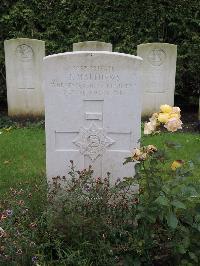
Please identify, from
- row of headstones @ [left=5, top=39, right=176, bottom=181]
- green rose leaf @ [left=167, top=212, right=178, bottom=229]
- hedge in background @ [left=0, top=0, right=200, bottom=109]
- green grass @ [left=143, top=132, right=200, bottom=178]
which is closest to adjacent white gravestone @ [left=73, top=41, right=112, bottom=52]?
hedge in background @ [left=0, top=0, right=200, bottom=109]

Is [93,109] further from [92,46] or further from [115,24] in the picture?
[115,24]

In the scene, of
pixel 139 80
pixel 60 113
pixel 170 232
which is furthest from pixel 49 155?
pixel 170 232

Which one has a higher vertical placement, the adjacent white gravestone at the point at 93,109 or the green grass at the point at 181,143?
the adjacent white gravestone at the point at 93,109

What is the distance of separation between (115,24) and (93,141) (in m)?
5.65

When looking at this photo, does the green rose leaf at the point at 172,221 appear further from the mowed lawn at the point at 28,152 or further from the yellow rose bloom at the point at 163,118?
the mowed lawn at the point at 28,152

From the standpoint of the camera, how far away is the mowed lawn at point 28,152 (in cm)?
503

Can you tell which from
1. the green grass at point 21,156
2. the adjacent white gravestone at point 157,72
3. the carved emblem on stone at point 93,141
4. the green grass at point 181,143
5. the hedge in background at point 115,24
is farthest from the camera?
the hedge in background at point 115,24

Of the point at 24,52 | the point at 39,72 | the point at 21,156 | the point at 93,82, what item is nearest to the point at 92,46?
the point at 39,72

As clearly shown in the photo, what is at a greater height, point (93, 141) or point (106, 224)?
point (93, 141)

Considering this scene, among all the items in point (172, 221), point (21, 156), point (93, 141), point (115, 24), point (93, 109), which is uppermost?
Answer: point (115, 24)

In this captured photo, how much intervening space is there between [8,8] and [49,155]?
615cm

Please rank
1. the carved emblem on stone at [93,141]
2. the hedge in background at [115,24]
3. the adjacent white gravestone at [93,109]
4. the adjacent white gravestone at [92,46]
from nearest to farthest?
the adjacent white gravestone at [93,109] < the carved emblem on stone at [93,141] < the adjacent white gravestone at [92,46] < the hedge in background at [115,24]

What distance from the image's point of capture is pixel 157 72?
25.7 feet

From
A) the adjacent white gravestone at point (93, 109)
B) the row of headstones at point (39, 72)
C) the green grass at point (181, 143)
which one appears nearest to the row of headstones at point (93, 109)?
the adjacent white gravestone at point (93, 109)
